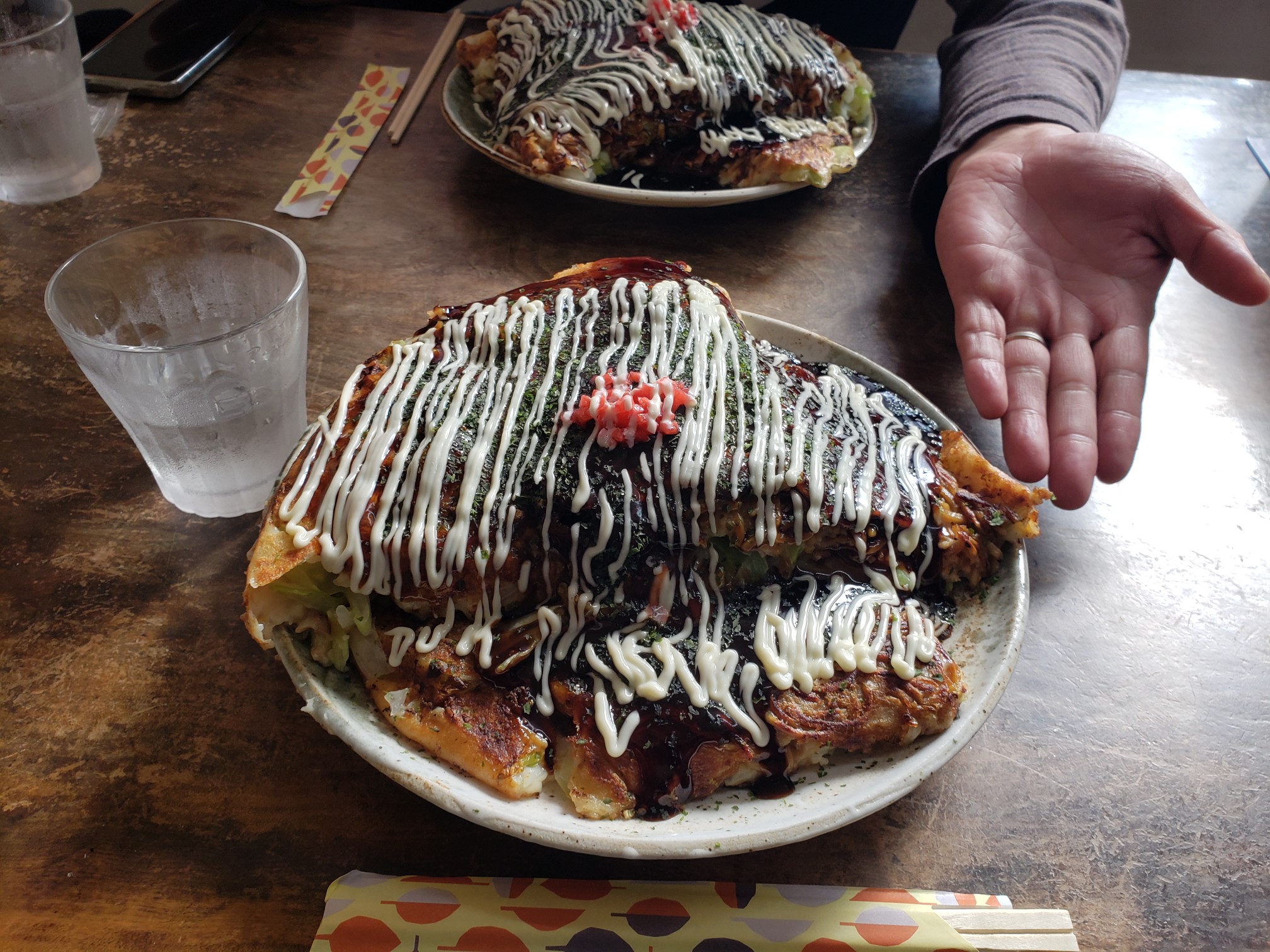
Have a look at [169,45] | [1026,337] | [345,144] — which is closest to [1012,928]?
[1026,337]

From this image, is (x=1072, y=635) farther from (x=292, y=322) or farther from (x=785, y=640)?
(x=292, y=322)

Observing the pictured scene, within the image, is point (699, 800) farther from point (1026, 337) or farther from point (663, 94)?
point (663, 94)

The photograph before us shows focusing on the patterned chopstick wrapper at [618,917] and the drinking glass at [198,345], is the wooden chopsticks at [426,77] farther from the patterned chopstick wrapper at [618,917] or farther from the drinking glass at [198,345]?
the patterned chopstick wrapper at [618,917]

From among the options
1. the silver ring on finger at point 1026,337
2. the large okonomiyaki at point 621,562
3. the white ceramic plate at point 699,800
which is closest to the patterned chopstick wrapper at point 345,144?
the large okonomiyaki at point 621,562

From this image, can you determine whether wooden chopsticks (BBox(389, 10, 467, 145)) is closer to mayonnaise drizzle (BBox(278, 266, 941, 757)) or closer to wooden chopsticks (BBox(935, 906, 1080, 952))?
mayonnaise drizzle (BBox(278, 266, 941, 757))

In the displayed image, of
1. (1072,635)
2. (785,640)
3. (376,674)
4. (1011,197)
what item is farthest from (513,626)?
(1011,197)

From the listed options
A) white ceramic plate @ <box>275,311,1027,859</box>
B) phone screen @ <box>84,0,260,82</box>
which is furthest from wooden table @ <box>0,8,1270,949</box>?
phone screen @ <box>84,0,260,82</box>

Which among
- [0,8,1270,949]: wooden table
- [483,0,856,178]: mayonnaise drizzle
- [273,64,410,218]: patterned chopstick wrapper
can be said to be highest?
[483,0,856,178]: mayonnaise drizzle
